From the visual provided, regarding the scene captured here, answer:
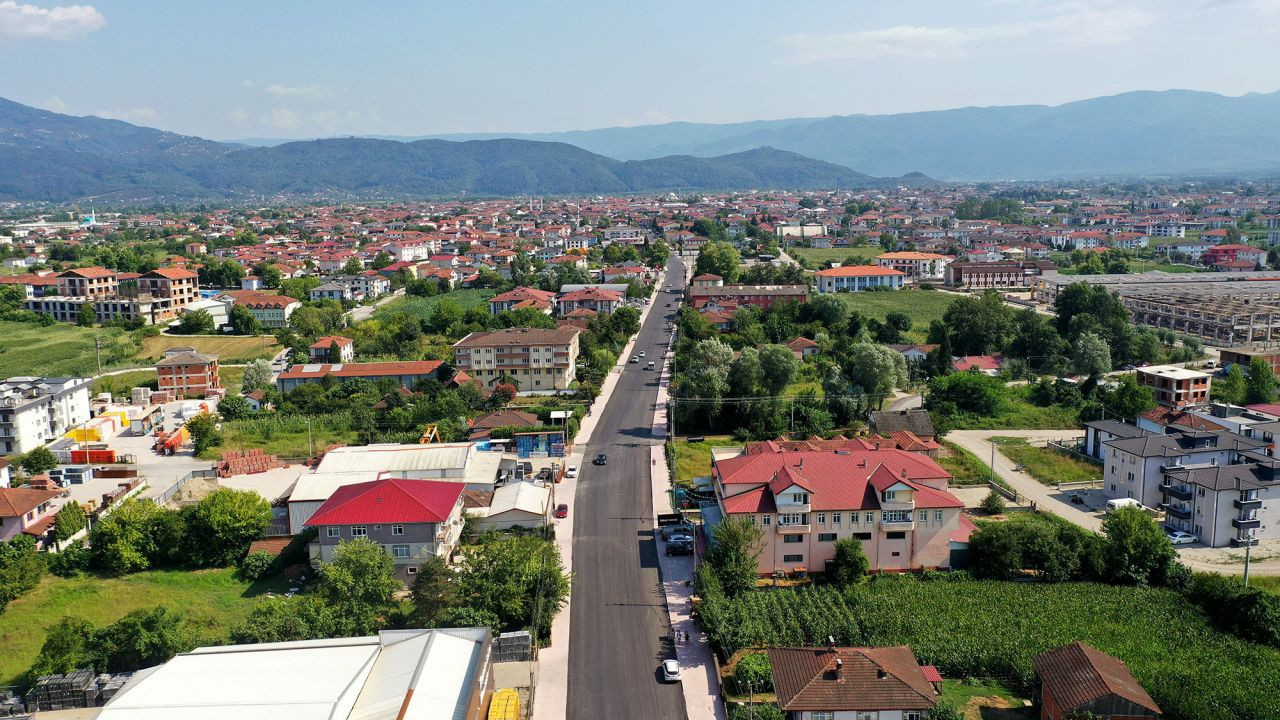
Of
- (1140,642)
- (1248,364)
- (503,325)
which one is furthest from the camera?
(503,325)

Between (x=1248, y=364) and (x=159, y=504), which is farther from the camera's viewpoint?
(x=1248, y=364)

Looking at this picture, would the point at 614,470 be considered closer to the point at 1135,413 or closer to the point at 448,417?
the point at 448,417

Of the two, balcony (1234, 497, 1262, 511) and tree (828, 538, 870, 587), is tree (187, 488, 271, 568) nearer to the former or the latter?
tree (828, 538, 870, 587)

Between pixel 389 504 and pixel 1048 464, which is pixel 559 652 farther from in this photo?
pixel 1048 464

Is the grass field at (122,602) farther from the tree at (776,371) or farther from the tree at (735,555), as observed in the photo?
the tree at (776,371)

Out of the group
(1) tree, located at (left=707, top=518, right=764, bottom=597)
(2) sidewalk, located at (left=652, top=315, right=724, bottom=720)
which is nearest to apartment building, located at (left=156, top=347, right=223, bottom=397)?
(2) sidewalk, located at (left=652, top=315, right=724, bottom=720)

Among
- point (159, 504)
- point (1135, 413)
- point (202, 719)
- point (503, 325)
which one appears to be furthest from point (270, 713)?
point (503, 325)

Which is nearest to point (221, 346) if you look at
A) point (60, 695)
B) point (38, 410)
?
point (38, 410)
